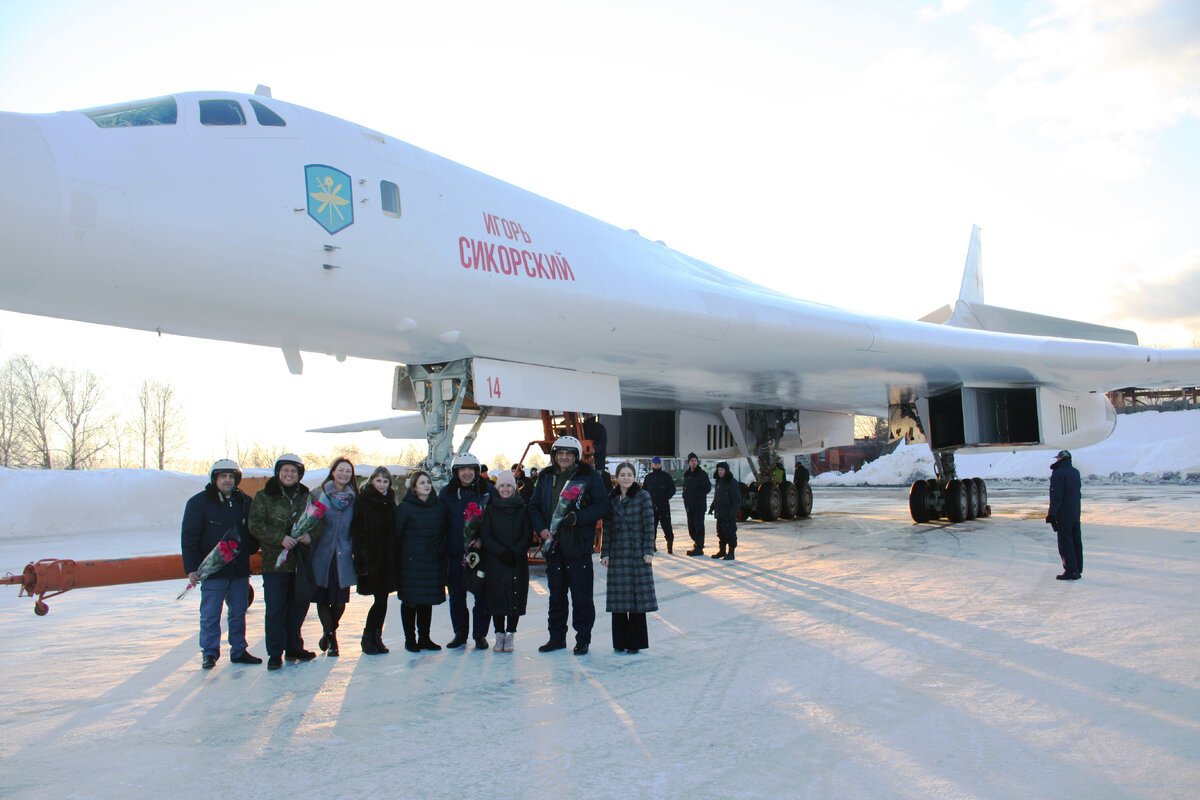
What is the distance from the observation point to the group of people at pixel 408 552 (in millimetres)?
4551

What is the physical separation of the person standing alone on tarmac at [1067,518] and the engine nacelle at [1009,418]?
5.47m

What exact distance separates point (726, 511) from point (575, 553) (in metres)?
5.09

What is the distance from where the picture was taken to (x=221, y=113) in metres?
5.53

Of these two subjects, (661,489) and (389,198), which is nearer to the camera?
(389,198)

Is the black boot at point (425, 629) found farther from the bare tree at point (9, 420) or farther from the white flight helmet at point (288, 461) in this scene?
the bare tree at point (9, 420)

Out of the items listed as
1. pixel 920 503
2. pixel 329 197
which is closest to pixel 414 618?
pixel 329 197

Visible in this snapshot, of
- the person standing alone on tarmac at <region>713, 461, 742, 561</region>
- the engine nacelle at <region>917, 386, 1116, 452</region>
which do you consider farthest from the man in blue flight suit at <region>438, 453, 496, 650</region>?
the engine nacelle at <region>917, 386, 1116, 452</region>

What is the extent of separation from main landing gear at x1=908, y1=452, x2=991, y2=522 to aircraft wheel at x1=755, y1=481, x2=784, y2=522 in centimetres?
258

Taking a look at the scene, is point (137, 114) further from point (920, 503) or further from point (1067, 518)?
point (920, 503)

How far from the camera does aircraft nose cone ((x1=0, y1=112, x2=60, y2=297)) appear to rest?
14.2 ft

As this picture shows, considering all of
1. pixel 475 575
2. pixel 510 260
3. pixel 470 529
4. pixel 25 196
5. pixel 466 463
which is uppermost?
pixel 510 260

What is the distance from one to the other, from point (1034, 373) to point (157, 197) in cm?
1148

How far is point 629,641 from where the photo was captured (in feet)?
15.3

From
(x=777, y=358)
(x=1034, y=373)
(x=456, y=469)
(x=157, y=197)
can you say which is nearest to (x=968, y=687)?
(x=456, y=469)
